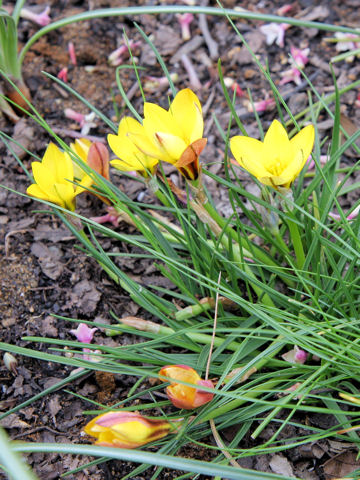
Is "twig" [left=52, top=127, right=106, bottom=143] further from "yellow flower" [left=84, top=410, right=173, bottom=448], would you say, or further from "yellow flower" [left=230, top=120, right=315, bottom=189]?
"yellow flower" [left=84, top=410, right=173, bottom=448]

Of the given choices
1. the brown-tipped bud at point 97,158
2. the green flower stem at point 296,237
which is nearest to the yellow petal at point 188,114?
the green flower stem at point 296,237

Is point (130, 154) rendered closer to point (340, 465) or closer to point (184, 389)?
point (184, 389)

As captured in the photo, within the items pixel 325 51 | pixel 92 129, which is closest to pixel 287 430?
pixel 92 129

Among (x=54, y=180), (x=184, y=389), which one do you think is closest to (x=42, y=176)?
(x=54, y=180)

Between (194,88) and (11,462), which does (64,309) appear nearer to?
(11,462)

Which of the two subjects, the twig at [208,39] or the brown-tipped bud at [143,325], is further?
the twig at [208,39]

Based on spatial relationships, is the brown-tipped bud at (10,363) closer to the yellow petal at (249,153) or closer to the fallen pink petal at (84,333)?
the fallen pink petal at (84,333)

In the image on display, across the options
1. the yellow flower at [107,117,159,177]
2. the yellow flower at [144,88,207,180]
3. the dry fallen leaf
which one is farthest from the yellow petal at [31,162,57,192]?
the dry fallen leaf
